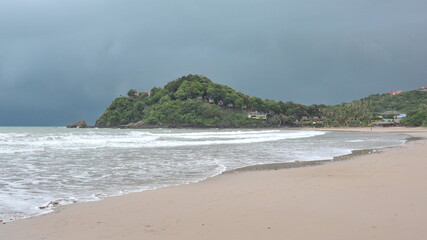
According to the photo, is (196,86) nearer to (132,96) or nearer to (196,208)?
(132,96)

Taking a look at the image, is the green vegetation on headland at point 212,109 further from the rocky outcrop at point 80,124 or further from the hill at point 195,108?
the rocky outcrop at point 80,124

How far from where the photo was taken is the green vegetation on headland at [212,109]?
407 feet

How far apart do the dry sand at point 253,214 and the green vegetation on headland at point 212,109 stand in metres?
108

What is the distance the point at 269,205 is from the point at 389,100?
173775 mm

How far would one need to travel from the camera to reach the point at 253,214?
5578mm

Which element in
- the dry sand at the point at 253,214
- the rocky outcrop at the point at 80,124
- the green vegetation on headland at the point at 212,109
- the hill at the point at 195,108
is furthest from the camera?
the rocky outcrop at the point at 80,124

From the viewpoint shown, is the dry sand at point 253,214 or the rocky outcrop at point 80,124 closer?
the dry sand at point 253,214

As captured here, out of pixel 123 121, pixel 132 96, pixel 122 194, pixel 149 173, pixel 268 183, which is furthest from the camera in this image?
pixel 132 96

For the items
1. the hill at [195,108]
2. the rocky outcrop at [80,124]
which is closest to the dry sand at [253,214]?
the hill at [195,108]

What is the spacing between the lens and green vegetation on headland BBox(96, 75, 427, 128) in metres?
124

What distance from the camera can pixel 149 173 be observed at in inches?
435

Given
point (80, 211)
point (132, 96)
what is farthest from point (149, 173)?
point (132, 96)

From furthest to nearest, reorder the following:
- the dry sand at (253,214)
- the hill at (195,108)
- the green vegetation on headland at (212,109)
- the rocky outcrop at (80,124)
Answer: the rocky outcrop at (80,124), the hill at (195,108), the green vegetation on headland at (212,109), the dry sand at (253,214)

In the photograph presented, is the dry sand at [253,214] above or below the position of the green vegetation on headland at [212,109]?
below
